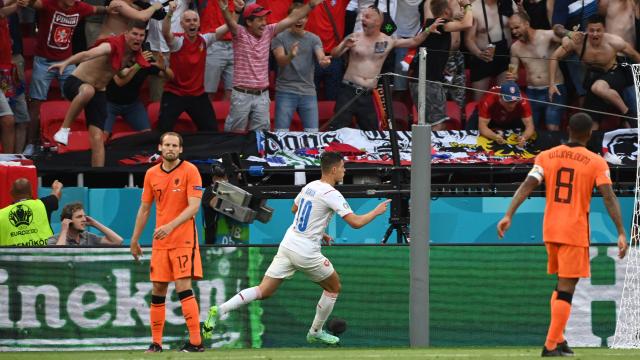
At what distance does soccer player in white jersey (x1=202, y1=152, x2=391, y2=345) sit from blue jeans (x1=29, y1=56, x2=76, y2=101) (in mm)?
5798

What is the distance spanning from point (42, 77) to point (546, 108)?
6733 mm

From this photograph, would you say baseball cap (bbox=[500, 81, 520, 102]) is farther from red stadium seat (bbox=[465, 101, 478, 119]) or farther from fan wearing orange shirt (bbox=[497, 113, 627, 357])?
fan wearing orange shirt (bbox=[497, 113, 627, 357])

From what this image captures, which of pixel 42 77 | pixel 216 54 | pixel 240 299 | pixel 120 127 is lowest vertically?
pixel 240 299

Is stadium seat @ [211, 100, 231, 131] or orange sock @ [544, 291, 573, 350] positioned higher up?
A: stadium seat @ [211, 100, 231, 131]

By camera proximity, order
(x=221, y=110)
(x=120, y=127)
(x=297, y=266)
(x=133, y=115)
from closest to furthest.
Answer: (x=297, y=266) → (x=133, y=115) → (x=120, y=127) → (x=221, y=110)

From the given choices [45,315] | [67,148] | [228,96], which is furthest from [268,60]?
[45,315]

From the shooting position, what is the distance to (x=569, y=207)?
9.84 meters

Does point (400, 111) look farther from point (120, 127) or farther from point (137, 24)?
point (120, 127)

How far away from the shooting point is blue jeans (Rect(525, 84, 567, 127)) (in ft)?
56.2

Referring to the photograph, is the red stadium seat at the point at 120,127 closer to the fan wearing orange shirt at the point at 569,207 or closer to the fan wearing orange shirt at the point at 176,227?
the fan wearing orange shirt at the point at 176,227

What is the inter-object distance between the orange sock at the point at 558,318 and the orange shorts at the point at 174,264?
3.19m

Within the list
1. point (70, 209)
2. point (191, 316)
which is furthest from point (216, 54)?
point (191, 316)

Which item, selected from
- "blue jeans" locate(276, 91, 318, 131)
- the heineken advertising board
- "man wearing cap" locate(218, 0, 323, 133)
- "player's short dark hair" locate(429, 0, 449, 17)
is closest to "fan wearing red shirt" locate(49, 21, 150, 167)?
"man wearing cap" locate(218, 0, 323, 133)

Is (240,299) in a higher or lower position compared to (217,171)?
lower
